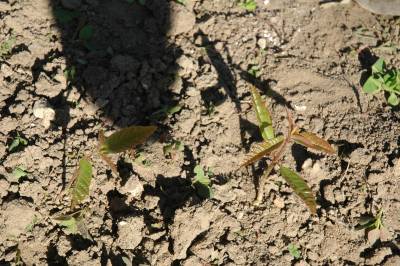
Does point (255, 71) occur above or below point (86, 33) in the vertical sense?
below

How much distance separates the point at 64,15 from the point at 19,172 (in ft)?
3.42

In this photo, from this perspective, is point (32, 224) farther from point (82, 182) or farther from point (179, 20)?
point (179, 20)

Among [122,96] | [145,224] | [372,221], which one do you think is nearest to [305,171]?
[372,221]

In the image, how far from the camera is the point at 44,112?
2.36 meters

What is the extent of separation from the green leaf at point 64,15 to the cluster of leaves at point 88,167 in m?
0.90

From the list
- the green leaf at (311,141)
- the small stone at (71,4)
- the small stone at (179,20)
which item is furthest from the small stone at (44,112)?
the green leaf at (311,141)

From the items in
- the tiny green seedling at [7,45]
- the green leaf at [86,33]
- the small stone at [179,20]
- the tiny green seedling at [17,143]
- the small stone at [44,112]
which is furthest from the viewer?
the small stone at [179,20]

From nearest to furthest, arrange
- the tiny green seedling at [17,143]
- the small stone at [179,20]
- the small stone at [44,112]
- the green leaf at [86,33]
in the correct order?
the tiny green seedling at [17,143]
the small stone at [44,112]
the green leaf at [86,33]
the small stone at [179,20]

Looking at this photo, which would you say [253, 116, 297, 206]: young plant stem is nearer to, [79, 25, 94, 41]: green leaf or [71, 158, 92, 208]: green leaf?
[71, 158, 92, 208]: green leaf

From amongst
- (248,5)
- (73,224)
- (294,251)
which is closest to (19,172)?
(73,224)

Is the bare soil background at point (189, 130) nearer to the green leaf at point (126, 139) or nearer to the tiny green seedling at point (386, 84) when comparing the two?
the tiny green seedling at point (386, 84)

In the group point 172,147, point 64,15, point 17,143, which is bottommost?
point 172,147

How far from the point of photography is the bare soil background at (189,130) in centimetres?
221

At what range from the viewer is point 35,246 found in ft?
6.98
